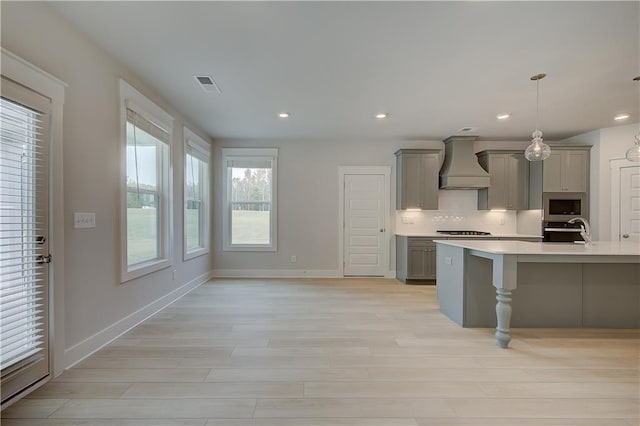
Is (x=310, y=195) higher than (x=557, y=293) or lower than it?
higher

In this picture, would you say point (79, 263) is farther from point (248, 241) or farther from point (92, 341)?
point (248, 241)

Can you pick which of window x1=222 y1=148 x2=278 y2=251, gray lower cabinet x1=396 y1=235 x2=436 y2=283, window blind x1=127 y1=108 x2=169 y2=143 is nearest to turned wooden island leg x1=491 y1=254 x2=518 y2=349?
gray lower cabinet x1=396 y1=235 x2=436 y2=283

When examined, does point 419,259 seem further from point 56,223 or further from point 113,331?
point 56,223

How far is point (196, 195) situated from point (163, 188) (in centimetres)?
131

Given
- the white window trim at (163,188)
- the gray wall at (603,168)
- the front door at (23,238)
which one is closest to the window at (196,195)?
the white window trim at (163,188)

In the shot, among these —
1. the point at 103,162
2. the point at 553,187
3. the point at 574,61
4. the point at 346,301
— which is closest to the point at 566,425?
the point at 346,301

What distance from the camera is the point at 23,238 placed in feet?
6.51

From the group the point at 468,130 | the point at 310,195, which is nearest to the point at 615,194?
the point at 468,130

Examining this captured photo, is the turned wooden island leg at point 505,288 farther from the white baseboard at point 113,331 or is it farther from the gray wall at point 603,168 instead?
the gray wall at point 603,168

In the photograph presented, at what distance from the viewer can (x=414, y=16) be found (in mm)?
2240

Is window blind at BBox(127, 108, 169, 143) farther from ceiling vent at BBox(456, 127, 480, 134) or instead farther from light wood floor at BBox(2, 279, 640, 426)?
ceiling vent at BBox(456, 127, 480, 134)

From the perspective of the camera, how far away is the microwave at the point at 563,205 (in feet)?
17.7

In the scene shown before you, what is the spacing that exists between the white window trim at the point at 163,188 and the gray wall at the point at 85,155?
68 mm

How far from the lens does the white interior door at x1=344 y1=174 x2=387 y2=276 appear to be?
19.6 feet
